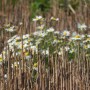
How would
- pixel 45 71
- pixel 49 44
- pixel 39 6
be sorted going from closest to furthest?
pixel 45 71 < pixel 49 44 < pixel 39 6

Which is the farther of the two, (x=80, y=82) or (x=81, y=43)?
(x=81, y=43)

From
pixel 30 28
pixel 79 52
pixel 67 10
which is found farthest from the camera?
pixel 67 10

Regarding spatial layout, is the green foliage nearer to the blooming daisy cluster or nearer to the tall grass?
the blooming daisy cluster

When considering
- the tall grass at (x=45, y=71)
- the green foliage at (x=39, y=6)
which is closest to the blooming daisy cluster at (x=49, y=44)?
the tall grass at (x=45, y=71)

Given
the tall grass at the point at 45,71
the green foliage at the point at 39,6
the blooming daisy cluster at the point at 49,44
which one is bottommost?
the tall grass at the point at 45,71

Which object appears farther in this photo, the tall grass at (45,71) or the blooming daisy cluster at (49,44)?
the blooming daisy cluster at (49,44)

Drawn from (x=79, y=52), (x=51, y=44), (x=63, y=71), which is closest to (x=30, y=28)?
(x=51, y=44)

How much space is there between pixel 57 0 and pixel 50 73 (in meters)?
2.93

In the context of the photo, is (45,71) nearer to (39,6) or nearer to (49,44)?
Result: (49,44)

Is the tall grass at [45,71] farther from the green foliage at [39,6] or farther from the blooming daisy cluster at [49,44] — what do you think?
the green foliage at [39,6]

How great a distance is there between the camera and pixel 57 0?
19.3 ft

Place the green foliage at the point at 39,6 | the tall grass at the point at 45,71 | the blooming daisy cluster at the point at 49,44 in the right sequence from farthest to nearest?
the green foliage at the point at 39,6 < the blooming daisy cluster at the point at 49,44 < the tall grass at the point at 45,71

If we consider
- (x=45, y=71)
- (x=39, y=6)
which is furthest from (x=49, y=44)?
(x=39, y=6)

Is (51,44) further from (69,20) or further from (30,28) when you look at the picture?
(69,20)
